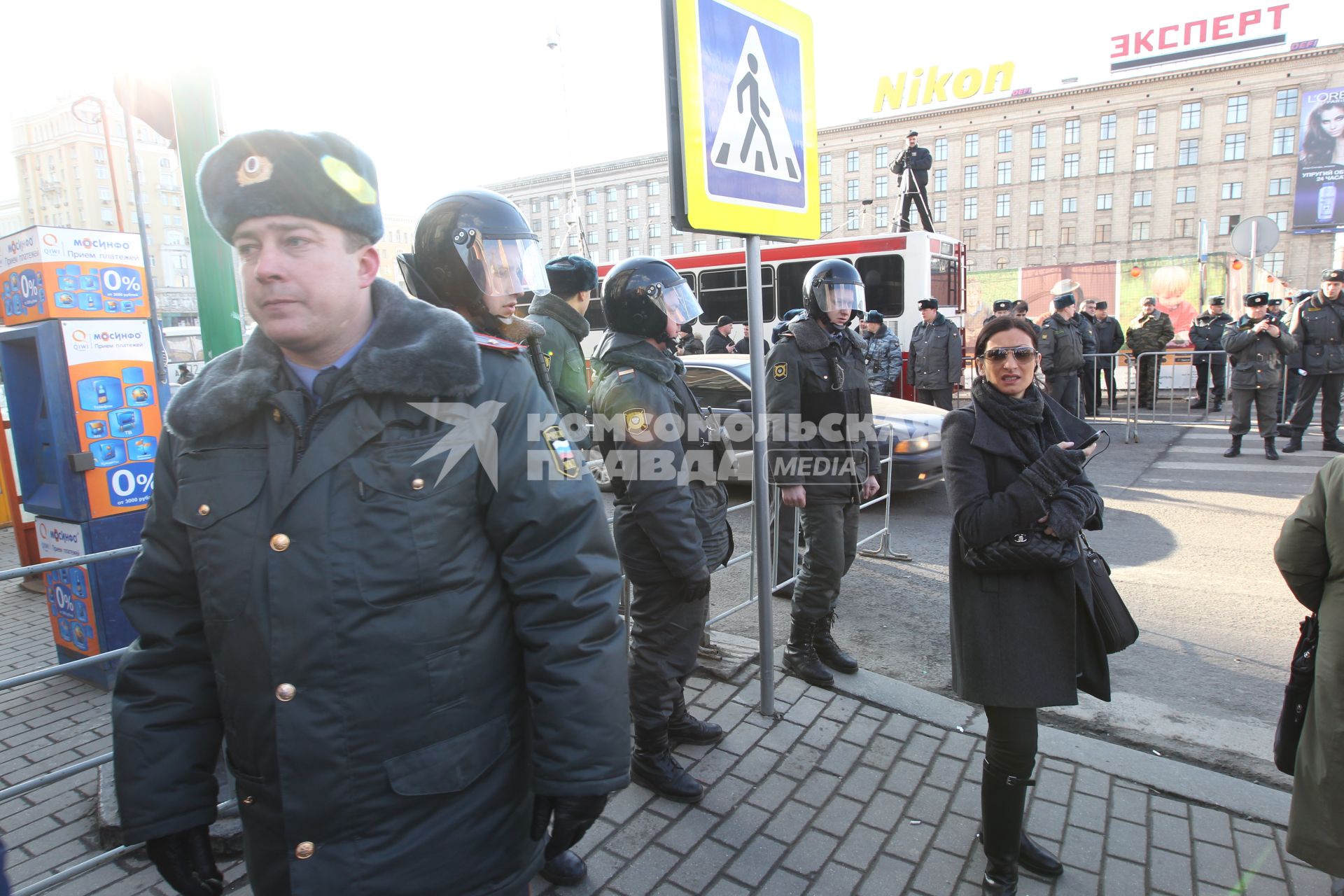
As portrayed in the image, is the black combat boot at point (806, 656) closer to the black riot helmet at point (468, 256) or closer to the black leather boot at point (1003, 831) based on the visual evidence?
the black leather boot at point (1003, 831)

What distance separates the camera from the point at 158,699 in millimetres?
1544

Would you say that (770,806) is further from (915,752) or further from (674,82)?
(674,82)

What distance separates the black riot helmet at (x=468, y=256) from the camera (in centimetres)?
260

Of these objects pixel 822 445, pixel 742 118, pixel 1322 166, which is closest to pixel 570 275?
pixel 742 118

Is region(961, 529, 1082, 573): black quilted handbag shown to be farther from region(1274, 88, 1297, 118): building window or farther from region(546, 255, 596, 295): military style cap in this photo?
region(1274, 88, 1297, 118): building window

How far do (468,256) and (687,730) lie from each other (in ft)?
7.16

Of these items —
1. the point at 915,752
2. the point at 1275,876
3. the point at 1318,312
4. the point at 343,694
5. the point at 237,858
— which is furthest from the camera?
the point at 1318,312

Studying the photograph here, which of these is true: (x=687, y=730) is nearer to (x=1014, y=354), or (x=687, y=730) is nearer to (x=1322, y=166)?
(x=1014, y=354)

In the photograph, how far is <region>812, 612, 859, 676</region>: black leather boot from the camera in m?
4.05

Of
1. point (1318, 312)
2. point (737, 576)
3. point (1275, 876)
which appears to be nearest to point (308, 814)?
point (1275, 876)

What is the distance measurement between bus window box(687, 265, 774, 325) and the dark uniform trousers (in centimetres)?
447

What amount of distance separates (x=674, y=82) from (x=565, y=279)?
152cm

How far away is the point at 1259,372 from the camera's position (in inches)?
367

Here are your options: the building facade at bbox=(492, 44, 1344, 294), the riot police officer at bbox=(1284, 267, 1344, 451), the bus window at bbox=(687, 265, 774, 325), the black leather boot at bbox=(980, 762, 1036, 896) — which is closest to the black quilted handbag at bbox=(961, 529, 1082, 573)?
the black leather boot at bbox=(980, 762, 1036, 896)
